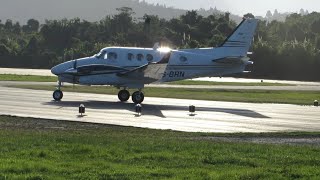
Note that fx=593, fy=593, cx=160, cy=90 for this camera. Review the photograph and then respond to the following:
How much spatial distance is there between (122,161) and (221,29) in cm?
11642

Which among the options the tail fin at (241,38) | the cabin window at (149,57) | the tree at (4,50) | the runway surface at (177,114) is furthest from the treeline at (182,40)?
the runway surface at (177,114)

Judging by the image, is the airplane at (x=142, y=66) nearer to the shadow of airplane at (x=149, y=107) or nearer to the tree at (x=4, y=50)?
the shadow of airplane at (x=149, y=107)

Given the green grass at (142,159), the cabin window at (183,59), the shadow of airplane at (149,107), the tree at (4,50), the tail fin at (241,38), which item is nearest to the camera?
the green grass at (142,159)

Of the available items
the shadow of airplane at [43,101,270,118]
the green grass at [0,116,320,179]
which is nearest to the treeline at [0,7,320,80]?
the shadow of airplane at [43,101,270,118]

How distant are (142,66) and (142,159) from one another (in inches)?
852

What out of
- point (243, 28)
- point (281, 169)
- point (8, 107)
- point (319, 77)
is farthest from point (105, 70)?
point (319, 77)

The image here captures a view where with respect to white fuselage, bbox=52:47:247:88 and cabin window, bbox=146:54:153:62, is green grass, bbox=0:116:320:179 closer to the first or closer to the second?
white fuselage, bbox=52:47:247:88

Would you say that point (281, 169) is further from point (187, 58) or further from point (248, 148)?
point (187, 58)

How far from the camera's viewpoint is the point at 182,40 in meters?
129

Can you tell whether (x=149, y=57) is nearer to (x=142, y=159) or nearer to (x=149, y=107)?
(x=149, y=107)

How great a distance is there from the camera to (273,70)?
94688 millimetres

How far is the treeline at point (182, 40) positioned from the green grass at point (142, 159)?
73.6 m

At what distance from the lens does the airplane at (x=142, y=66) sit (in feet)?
118

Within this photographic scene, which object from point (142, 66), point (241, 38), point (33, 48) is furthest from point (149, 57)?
point (33, 48)
